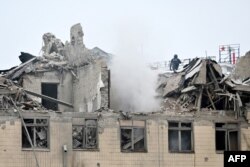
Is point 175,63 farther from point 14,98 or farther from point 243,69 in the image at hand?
point 14,98

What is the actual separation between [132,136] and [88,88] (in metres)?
3.85

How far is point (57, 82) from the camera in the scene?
49.6 m

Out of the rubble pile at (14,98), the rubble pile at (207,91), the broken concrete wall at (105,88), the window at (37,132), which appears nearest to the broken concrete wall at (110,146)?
the window at (37,132)

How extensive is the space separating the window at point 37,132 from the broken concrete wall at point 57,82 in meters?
3.06

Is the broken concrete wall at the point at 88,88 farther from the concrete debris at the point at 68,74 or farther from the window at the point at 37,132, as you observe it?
the window at the point at 37,132

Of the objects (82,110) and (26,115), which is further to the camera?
(82,110)

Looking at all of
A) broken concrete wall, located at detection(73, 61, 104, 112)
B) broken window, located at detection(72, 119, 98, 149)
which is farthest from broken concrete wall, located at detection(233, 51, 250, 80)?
broken window, located at detection(72, 119, 98, 149)

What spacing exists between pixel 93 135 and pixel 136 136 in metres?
1.97

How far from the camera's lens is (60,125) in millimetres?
45188

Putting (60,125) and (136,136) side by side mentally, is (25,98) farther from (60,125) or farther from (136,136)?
(136,136)

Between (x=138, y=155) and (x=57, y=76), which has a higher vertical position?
(x=57, y=76)

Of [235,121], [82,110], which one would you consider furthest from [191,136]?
[82,110]

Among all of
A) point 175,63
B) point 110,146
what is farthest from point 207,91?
point 110,146

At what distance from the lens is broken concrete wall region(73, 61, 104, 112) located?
157 ft
